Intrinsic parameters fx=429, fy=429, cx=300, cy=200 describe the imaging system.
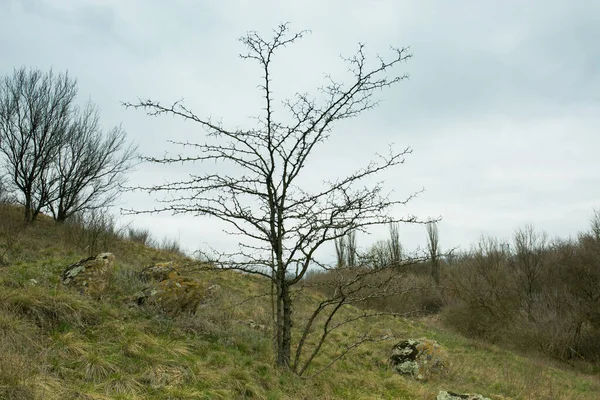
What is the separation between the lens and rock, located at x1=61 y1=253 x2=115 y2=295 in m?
7.02

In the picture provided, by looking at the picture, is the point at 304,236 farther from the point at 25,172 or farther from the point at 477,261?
the point at 477,261

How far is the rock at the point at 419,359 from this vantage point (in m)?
8.66

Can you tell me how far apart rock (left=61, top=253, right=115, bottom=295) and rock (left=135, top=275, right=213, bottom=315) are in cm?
66

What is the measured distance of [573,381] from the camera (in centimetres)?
1409

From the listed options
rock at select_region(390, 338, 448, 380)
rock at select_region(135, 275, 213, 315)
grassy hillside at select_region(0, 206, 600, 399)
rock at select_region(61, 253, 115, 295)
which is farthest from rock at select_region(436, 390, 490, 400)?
rock at select_region(61, 253, 115, 295)

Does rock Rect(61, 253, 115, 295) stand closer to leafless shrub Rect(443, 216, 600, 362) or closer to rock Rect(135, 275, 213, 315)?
rock Rect(135, 275, 213, 315)

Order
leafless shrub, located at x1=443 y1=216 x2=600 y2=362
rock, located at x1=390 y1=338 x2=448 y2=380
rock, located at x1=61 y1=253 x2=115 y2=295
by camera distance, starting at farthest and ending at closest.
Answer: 1. leafless shrub, located at x1=443 y1=216 x2=600 y2=362
2. rock, located at x1=390 y1=338 x2=448 y2=380
3. rock, located at x1=61 y1=253 x2=115 y2=295

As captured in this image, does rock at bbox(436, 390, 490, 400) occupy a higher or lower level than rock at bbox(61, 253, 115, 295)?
lower

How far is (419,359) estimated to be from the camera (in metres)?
8.97

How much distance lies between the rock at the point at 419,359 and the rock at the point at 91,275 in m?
5.88

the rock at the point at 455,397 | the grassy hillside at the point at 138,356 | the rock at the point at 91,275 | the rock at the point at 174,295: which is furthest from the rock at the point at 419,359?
the rock at the point at 91,275

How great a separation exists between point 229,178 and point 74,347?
2.77m

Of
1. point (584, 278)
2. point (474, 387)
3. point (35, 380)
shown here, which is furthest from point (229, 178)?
point (584, 278)

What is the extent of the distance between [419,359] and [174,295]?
5.22m
